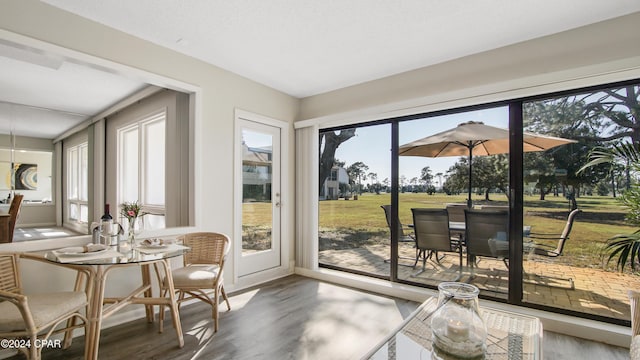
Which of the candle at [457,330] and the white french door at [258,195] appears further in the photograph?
the white french door at [258,195]

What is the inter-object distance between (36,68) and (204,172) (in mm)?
2240

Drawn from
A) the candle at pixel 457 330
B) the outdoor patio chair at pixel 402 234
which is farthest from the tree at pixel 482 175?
the candle at pixel 457 330

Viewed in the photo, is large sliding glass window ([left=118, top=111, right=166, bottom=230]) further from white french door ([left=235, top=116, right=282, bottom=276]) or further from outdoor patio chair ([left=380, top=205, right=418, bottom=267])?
outdoor patio chair ([left=380, top=205, right=418, bottom=267])

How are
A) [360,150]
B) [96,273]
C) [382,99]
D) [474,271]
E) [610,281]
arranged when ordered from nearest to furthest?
[96,273], [610,281], [474,271], [382,99], [360,150]

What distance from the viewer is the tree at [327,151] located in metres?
4.43

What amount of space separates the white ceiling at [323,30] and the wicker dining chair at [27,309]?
2.01 meters

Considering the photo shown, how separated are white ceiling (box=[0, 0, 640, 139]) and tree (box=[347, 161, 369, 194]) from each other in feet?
3.76

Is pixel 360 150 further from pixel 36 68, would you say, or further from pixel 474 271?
pixel 36 68

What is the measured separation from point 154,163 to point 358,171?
9.87 feet

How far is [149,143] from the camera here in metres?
4.56

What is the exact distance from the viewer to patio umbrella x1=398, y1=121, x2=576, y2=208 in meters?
2.89

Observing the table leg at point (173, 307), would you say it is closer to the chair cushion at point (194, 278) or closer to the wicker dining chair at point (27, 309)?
the chair cushion at point (194, 278)

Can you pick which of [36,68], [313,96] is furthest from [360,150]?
[36,68]

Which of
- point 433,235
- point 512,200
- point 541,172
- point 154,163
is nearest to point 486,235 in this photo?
point 512,200
